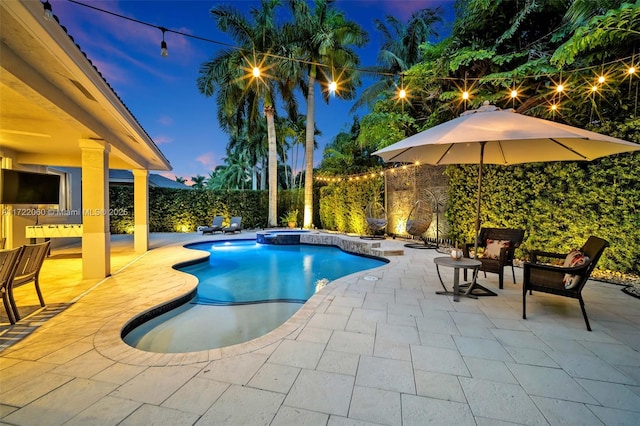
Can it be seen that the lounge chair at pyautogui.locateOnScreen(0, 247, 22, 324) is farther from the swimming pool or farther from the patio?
the swimming pool

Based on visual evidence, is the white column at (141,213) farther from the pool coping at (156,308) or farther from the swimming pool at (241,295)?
the pool coping at (156,308)

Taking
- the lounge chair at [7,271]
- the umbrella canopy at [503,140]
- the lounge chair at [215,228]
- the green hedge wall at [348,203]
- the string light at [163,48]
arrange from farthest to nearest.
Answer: the lounge chair at [215,228] < the green hedge wall at [348,203] < the string light at [163,48] < the umbrella canopy at [503,140] < the lounge chair at [7,271]

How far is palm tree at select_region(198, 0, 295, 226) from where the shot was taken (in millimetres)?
12781

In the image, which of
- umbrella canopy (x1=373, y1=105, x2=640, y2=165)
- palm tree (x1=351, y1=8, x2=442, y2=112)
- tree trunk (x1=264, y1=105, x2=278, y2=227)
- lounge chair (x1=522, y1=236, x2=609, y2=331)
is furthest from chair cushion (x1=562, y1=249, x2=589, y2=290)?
palm tree (x1=351, y1=8, x2=442, y2=112)

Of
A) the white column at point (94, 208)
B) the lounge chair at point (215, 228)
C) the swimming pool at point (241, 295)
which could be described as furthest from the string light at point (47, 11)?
the lounge chair at point (215, 228)

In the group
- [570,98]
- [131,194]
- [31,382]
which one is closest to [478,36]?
[570,98]

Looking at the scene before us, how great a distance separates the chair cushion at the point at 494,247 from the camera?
446 cm

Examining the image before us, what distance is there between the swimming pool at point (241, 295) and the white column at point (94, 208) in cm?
174

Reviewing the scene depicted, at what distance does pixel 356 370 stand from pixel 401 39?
58.2 feet

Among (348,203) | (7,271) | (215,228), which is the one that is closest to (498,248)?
(7,271)

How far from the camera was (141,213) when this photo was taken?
8414 millimetres

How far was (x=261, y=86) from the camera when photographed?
1358 cm

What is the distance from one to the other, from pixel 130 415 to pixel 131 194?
14.2 meters

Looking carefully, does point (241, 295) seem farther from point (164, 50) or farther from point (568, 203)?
point (568, 203)
